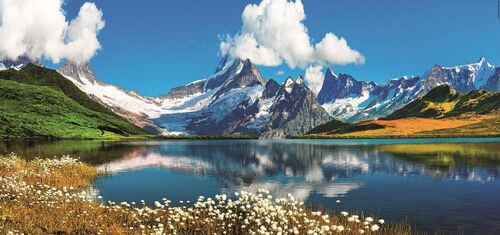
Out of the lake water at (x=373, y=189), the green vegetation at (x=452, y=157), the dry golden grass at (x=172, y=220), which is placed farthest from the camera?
the green vegetation at (x=452, y=157)

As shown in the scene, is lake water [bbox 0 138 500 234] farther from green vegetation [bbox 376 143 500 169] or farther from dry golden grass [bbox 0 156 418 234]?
dry golden grass [bbox 0 156 418 234]

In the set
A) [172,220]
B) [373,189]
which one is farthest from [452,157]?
[172,220]

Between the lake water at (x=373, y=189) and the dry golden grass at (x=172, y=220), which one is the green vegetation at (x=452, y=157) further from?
the dry golden grass at (x=172, y=220)

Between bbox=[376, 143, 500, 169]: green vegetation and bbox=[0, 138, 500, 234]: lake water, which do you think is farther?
bbox=[376, 143, 500, 169]: green vegetation

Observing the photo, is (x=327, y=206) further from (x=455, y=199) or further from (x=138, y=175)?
(x=138, y=175)

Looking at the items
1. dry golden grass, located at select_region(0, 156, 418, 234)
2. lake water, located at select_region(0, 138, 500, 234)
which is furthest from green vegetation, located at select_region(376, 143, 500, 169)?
dry golden grass, located at select_region(0, 156, 418, 234)

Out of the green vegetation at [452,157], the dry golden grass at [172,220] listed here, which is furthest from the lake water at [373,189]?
the dry golden grass at [172,220]

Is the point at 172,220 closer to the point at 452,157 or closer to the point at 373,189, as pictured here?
the point at 373,189

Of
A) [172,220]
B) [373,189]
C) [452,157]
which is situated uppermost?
[452,157]

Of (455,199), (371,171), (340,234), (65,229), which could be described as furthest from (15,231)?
(371,171)

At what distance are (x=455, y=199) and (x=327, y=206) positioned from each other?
13845 mm

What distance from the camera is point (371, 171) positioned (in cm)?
8219

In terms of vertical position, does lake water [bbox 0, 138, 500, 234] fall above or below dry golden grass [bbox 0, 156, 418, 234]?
below

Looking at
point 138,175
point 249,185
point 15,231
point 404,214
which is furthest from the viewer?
point 138,175
